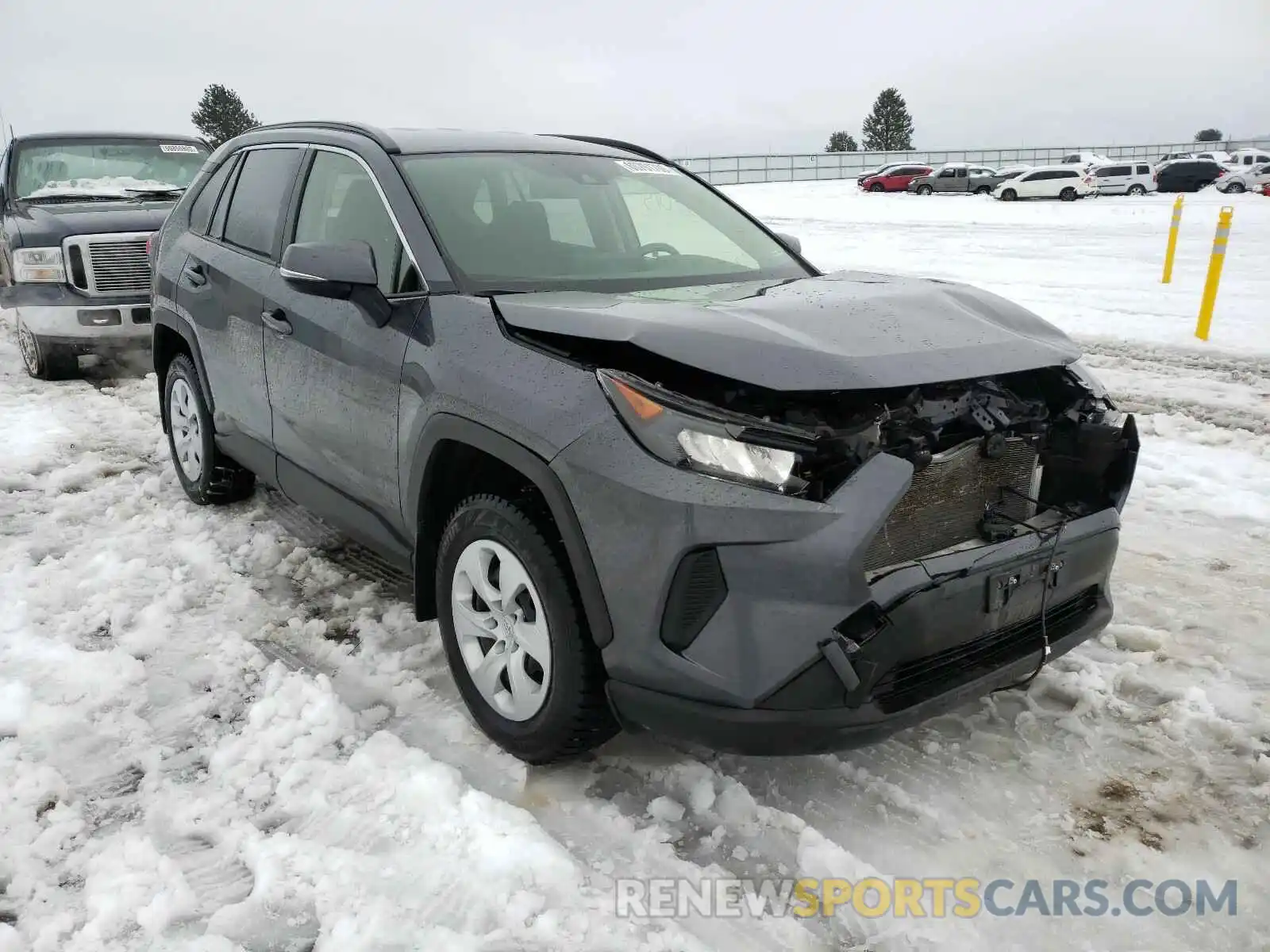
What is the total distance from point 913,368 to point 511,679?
1370mm

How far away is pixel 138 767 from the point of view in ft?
9.11

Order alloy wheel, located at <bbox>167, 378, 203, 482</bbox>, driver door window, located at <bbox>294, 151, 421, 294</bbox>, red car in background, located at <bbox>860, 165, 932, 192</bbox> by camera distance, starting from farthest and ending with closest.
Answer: red car in background, located at <bbox>860, 165, 932, 192</bbox> → alloy wheel, located at <bbox>167, 378, 203, 482</bbox> → driver door window, located at <bbox>294, 151, 421, 294</bbox>

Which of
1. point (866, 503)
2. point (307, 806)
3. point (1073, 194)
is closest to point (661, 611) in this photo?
point (866, 503)

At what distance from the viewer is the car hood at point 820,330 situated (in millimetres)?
2270

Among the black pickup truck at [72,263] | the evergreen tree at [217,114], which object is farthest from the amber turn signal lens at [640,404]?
the evergreen tree at [217,114]

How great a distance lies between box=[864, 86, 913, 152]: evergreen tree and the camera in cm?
7344

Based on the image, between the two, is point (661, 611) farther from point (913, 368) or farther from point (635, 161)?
point (635, 161)

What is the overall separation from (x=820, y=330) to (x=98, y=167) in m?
8.60

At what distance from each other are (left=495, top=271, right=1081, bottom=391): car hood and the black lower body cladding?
25 cm

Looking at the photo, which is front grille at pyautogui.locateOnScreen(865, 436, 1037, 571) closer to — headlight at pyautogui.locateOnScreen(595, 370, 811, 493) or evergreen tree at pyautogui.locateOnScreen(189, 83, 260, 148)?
headlight at pyautogui.locateOnScreen(595, 370, 811, 493)

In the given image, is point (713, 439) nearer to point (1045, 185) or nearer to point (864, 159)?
point (1045, 185)

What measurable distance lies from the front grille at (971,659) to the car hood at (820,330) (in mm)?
672

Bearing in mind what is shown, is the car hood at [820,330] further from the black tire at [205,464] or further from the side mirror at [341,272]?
the black tire at [205,464]

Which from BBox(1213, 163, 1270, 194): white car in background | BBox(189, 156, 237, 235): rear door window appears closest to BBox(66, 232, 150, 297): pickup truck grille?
BBox(189, 156, 237, 235): rear door window
